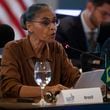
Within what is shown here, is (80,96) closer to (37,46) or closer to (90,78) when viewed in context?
(90,78)

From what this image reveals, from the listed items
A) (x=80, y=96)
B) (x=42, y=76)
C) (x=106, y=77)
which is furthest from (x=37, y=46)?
(x=80, y=96)

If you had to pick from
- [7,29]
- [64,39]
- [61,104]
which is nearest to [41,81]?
[61,104]

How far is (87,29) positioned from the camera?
4.99 meters

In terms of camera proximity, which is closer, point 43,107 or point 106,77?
point 43,107

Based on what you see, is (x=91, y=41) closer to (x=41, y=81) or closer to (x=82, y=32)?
(x=82, y=32)

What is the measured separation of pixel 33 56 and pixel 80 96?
90 centimetres

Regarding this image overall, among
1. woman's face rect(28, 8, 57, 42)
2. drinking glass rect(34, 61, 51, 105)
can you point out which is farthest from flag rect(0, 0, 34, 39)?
drinking glass rect(34, 61, 51, 105)

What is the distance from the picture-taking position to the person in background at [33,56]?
304 cm

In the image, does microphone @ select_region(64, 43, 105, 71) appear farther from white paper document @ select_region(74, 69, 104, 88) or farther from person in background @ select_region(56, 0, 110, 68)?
person in background @ select_region(56, 0, 110, 68)

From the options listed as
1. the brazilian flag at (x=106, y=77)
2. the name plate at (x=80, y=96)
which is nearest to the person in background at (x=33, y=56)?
the brazilian flag at (x=106, y=77)

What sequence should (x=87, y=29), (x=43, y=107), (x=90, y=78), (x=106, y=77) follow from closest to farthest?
1. (x=43, y=107)
2. (x=106, y=77)
3. (x=90, y=78)
4. (x=87, y=29)

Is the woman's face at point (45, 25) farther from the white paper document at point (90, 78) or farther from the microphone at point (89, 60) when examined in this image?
the white paper document at point (90, 78)

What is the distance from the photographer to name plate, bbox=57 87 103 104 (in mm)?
2385

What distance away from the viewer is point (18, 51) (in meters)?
3.21
